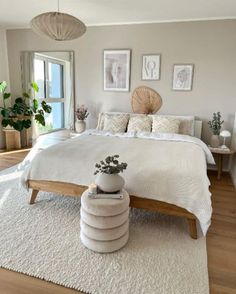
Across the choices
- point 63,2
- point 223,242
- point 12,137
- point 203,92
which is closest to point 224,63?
point 203,92

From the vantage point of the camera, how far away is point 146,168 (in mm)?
2229

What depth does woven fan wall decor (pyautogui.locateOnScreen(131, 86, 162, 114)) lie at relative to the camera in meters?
4.23

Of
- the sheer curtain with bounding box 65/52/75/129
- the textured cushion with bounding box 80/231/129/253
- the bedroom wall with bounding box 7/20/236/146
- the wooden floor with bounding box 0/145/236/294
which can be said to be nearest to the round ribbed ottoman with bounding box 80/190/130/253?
the textured cushion with bounding box 80/231/129/253

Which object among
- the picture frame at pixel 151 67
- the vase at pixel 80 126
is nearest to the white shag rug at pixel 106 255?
the vase at pixel 80 126

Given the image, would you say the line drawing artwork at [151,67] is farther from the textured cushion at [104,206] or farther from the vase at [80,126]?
the textured cushion at [104,206]

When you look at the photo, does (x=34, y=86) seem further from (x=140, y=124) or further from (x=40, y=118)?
(x=140, y=124)

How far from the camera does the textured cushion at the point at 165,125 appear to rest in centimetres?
365

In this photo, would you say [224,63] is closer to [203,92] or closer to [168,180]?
[203,92]

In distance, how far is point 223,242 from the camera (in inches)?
84.0

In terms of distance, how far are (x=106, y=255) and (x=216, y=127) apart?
2.80 m

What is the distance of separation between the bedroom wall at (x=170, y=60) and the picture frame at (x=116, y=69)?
0.28 feet

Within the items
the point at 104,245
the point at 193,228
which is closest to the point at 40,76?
the point at 104,245

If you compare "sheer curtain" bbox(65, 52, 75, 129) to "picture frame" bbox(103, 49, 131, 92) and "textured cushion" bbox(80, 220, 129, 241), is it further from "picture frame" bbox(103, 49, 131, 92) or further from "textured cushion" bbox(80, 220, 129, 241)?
"textured cushion" bbox(80, 220, 129, 241)

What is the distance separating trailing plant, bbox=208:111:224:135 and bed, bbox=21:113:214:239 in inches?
30.7
